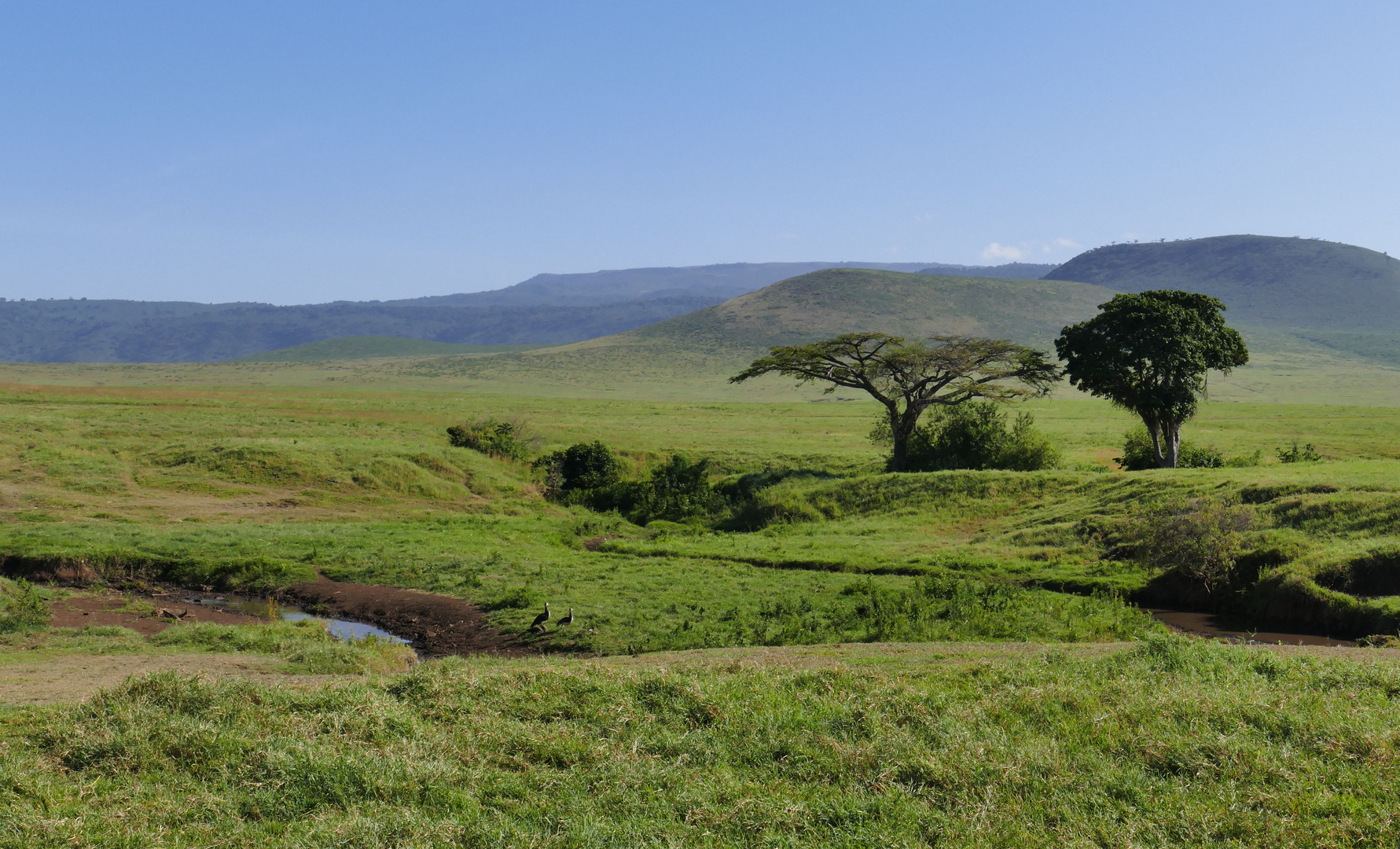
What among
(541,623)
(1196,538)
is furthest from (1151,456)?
(541,623)

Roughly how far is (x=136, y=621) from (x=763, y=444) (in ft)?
139

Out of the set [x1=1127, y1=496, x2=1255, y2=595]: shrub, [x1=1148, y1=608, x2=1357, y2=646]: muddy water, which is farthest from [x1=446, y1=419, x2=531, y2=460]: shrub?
[x1=1148, y1=608, x2=1357, y2=646]: muddy water

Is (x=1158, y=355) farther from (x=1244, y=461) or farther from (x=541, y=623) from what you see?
(x=541, y=623)

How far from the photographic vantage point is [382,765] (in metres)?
7.89

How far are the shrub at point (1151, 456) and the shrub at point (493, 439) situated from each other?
27311 mm

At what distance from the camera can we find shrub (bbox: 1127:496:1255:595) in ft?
Answer: 67.4

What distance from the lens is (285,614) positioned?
2167 cm

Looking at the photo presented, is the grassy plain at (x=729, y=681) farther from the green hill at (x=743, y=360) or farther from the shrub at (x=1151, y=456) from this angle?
the green hill at (x=743, y=360)

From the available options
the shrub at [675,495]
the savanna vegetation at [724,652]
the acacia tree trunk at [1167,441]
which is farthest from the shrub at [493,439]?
the acacia tree trunk at [1167,441]

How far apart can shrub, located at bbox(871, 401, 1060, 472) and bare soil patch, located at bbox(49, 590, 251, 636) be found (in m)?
25.7

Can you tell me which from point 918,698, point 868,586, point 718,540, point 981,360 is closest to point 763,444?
point 981,360

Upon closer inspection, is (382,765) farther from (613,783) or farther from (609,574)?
(609,574)

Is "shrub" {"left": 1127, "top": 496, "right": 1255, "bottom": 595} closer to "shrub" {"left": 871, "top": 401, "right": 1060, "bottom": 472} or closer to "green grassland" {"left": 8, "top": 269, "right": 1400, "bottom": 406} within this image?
"shrub" {"left": 871, "top": 401, "right": 1060, "bottom": 472}

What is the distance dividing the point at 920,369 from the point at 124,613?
29.9 metres
